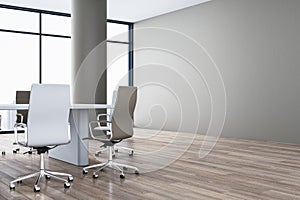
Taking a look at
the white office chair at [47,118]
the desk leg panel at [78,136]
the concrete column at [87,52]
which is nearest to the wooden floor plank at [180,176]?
the desk leg panel at [78,136]

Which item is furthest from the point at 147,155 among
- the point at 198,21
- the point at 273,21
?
the point at 198,21

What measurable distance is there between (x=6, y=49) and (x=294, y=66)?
6021 millimetres

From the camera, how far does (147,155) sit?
4934 millimetres

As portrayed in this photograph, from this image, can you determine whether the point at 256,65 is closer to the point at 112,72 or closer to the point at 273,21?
the point at 273,21

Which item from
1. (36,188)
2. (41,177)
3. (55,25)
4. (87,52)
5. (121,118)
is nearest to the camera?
(36,188)

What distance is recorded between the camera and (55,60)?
28.4ft

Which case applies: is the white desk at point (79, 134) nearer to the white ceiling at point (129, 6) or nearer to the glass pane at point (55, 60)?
the white ceiling at point (129, 6)

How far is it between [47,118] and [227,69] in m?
4.90

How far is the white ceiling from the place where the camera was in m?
7.61

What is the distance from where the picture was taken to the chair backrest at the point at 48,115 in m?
3.04

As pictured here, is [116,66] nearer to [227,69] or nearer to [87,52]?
[87,52]

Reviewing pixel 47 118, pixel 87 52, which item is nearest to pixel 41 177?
pixel 47 118

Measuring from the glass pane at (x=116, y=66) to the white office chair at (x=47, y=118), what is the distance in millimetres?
6145

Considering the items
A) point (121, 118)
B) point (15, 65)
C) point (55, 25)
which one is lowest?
point (121, 118)
